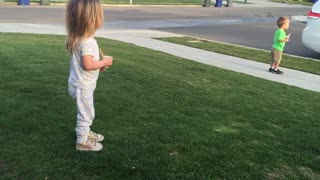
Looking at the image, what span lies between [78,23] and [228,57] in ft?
25.5

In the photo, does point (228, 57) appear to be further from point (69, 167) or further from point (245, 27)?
point (245, 27)

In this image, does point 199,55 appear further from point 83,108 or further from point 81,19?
point 81,19

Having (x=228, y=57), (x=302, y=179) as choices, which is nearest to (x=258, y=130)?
(x=302, y=179)

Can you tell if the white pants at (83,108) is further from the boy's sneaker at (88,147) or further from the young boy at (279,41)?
the young boy at (279,41)

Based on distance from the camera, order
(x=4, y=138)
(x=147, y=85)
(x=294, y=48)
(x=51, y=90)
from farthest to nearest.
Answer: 1. (x=294, y=48)
2. (x=147, y=85)
3. (x=51, y=90)
4. (x=4, y=138)

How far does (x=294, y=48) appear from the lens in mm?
14305

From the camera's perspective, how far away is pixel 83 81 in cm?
399

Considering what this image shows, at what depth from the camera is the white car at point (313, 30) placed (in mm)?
11188

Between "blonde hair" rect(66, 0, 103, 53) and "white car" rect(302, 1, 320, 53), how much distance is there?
334 inches

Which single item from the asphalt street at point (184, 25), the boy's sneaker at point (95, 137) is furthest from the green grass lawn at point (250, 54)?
the boy's sneaker at point (95, 137)

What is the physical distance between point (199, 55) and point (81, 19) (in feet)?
24.7

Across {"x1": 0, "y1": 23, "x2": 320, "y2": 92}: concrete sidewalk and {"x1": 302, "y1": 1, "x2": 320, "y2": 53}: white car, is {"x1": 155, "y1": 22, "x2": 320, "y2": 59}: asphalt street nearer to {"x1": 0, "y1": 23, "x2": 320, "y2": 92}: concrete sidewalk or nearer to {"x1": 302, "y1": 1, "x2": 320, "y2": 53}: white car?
{"x1": 302, "y1": 1, "x2": 320, "y2": 53}: white car

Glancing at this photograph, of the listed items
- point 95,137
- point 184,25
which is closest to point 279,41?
point 95,137

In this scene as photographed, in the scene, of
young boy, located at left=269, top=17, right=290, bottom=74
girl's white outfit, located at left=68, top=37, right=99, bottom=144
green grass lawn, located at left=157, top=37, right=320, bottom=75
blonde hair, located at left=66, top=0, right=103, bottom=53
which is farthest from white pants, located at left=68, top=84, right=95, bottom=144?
green grass lawn, located at left=157, top=37, right=320, bottom=75
